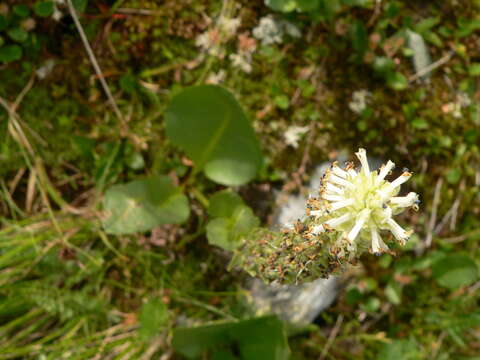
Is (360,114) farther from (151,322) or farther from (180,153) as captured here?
(151,322)

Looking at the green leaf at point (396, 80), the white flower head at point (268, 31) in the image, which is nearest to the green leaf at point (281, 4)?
the white flower head at point (268, 31)

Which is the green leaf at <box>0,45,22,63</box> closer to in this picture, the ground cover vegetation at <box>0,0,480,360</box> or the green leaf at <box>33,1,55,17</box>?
the ground cover vegetation at <box>0,0,480,360</box>

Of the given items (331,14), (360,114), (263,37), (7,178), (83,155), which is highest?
(331,14)

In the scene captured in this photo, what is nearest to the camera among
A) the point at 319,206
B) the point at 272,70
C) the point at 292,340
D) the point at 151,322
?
the point at 319,206

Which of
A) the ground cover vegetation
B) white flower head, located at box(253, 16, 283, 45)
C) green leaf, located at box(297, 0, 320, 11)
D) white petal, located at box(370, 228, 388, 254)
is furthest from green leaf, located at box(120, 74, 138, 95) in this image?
→ white petal, located at box(370, 228, 388, 254)

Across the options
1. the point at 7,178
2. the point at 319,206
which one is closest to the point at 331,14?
the point at 319,206

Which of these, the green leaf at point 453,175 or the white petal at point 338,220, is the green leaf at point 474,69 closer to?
the green leaf at point 453,175
